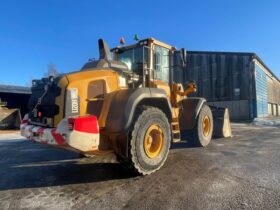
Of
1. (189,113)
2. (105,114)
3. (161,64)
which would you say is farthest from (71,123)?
(189,113)

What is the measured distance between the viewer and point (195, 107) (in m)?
7.19

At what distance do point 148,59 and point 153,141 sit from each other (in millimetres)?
1953

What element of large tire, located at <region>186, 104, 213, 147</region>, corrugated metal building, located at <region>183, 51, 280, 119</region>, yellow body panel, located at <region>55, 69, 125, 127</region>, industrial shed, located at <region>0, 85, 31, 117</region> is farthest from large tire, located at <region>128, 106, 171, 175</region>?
industrial shed, located at <region>0, 85, 31, 117</region>

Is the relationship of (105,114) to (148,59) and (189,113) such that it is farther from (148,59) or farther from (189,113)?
(189,113)

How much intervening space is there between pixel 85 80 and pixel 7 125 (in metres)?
13.6

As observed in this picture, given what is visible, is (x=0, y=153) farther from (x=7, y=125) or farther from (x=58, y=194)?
(x=7, y=125)

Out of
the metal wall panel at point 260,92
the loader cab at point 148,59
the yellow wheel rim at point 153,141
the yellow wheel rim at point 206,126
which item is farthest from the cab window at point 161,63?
the metal wall panel at point 260,92

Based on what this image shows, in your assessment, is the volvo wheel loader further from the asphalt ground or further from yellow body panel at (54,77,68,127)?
the asphalt ground

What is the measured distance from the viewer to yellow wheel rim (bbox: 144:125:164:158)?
4898mm

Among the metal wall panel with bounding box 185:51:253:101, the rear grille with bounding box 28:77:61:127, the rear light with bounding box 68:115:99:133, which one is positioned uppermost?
the metal wall panel with bounding box 185:51:253:101

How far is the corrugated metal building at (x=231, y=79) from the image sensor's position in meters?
20.8

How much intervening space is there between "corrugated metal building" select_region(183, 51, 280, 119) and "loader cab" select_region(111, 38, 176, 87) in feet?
52.7

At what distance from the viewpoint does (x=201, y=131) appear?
7.50 m

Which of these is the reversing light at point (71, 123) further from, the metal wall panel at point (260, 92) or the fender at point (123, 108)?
the metal wall panel at point (260, 92)
